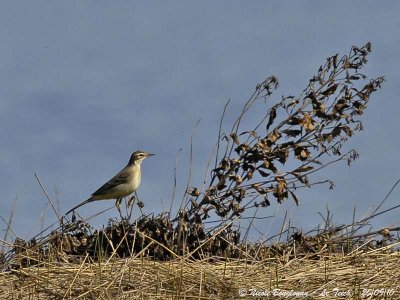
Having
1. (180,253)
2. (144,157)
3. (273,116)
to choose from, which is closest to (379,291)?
(180,253)

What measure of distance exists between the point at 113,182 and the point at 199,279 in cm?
820

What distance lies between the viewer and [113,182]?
16.5 meters

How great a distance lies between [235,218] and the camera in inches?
443

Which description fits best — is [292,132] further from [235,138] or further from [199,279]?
[199,279]

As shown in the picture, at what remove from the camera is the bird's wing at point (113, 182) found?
645 inches

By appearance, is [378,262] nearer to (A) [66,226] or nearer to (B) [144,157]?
(A) [66,226]

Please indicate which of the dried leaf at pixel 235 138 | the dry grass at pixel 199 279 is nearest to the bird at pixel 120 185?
the dried leaf at pixel 235 138

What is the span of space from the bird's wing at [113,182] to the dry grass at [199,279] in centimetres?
687

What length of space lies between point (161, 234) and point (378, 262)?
264 centimetres

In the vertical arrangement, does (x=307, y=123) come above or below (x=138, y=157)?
below

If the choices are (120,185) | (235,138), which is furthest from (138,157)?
(235,138)

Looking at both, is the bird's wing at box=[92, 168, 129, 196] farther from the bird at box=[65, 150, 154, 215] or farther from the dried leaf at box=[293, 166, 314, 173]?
the dried leaf at box=[293, 166, 314, 173]

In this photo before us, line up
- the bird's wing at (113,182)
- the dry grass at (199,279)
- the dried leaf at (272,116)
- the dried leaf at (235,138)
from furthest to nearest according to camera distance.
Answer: the bird's wing at (113,182), the dried leaf at (272,116), the dried leaf at (235,138), the dry grass at (199,279)

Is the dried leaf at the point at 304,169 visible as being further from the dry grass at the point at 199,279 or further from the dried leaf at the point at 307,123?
the dry grass at the point at 199,279
